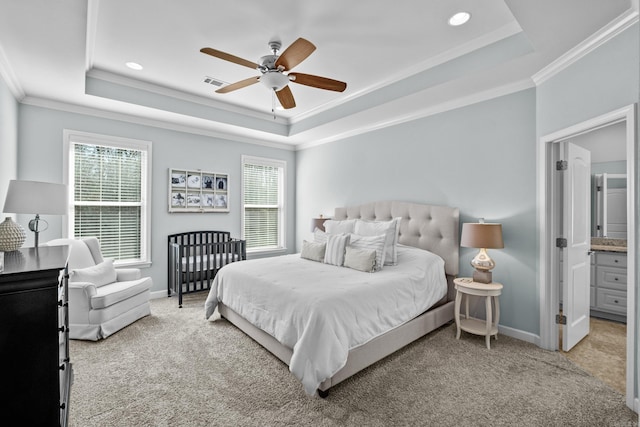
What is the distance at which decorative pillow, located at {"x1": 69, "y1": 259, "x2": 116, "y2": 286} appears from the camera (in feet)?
10.0

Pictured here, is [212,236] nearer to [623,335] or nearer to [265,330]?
[265,330]

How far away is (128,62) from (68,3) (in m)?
1.36

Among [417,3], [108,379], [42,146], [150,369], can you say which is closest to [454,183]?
[417,3]

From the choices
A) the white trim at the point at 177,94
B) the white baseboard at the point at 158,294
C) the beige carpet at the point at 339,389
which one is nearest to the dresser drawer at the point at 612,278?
the beige carpet at the point at 339,389

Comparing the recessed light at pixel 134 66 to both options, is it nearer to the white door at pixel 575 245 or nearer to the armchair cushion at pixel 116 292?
the armchair cushion at pixel 116 292

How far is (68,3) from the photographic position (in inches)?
74.7

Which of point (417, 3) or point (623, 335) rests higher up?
point (417, 3)

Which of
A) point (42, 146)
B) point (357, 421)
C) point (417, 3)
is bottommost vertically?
point (357, 421)

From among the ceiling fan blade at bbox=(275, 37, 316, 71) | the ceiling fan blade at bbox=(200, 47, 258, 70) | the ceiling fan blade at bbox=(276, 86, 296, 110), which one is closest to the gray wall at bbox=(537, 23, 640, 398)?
the ceiling fan blade at bbox=(275, 37, 316, 71)

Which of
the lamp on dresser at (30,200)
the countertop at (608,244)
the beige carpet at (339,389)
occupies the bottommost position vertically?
the beige carpet at (339,389)

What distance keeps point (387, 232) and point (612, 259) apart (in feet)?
8.98

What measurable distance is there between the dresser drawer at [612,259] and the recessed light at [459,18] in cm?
326

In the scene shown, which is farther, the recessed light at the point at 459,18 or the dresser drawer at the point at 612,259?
the dresser drawer at the point at 612,259

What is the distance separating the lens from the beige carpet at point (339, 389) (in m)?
1.89
